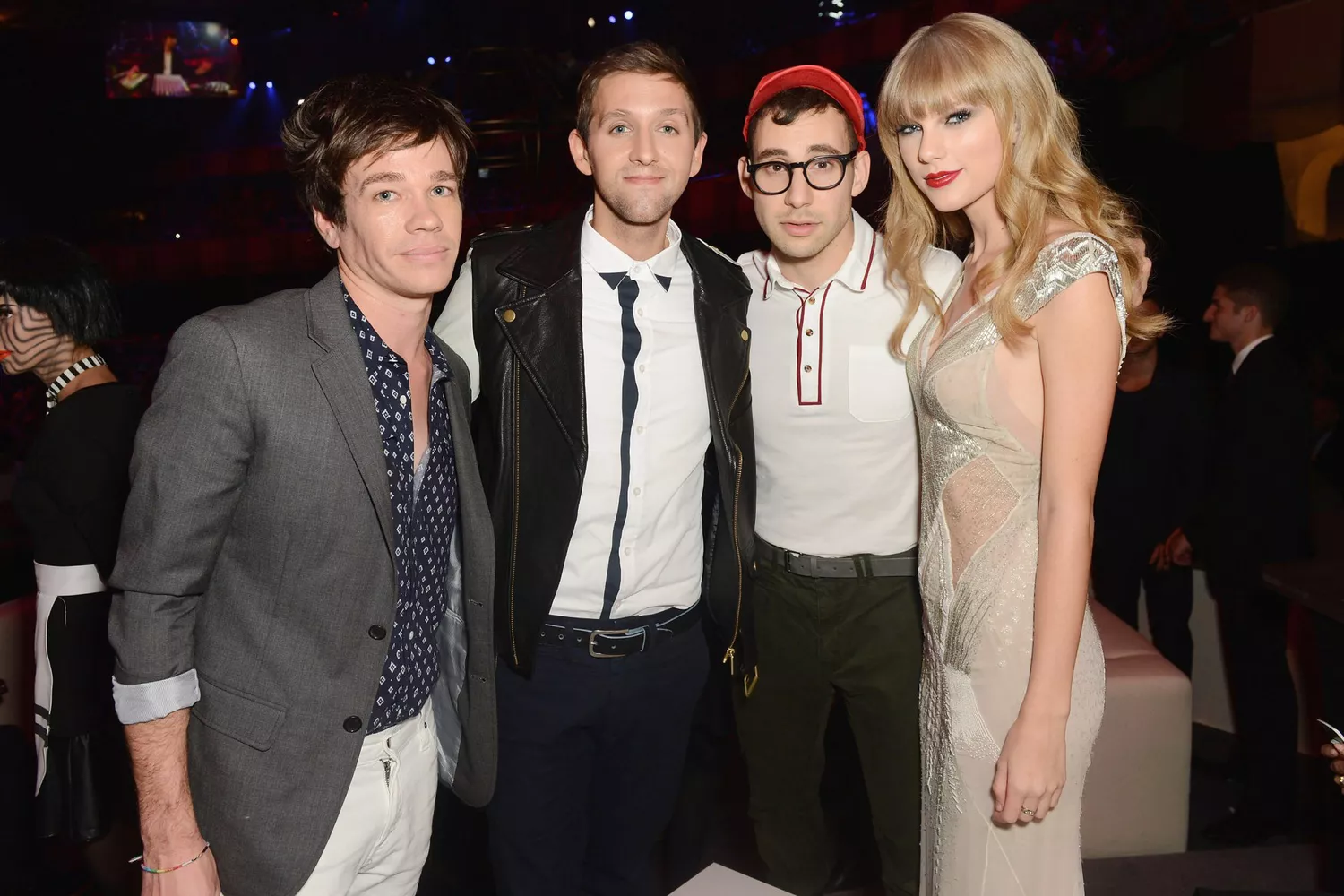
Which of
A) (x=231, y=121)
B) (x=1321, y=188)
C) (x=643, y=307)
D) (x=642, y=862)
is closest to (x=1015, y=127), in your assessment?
(x=643, y=307)

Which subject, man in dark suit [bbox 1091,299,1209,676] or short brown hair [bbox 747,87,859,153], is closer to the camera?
short brown hair [bbox 747,87,859,153]

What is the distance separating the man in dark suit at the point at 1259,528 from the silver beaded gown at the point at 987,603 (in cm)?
229

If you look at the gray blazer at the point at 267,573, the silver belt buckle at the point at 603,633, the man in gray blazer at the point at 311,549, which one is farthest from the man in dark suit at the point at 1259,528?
the gray blazer at the point at 267,573

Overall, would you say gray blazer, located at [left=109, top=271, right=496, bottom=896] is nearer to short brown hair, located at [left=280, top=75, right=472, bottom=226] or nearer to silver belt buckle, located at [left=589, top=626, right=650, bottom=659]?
short brown hair, located at [left=280, top=75, right=472, bottom=226]

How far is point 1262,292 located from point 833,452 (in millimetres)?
2629

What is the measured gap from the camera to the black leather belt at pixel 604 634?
2.14 m

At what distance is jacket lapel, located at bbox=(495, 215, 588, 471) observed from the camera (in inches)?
81.4

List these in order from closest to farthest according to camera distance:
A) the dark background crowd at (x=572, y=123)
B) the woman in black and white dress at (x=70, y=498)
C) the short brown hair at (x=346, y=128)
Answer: the short brown hair at (x=346, y=128)
the woman in black and white dress at (x=70, y=498)
the dark background crowd at (x=572, y=123)

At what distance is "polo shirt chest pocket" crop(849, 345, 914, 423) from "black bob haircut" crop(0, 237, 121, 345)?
7.13ft

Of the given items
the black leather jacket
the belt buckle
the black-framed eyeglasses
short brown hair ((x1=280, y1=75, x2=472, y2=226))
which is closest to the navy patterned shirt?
short brown hair ((x1=280, y1=75, x2=472, y2=226))

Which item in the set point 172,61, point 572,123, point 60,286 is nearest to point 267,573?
point 60,286

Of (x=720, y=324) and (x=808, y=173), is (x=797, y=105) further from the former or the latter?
(x=720, y=324)

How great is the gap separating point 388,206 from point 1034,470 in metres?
1.20

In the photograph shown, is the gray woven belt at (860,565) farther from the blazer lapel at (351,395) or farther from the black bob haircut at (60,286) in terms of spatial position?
the black bob haircut at (60,286)
